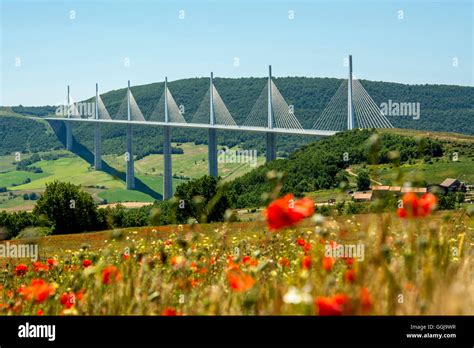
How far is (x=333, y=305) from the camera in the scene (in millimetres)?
2777

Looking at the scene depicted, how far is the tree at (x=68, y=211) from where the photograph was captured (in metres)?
33.2

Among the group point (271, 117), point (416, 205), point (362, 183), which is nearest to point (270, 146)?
point (271, 117)

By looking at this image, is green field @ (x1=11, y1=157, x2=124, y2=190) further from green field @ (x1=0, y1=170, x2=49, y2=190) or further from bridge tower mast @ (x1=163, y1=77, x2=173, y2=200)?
bridge tower mast @ (x1=163, y1=77, x2=173, y2=200)

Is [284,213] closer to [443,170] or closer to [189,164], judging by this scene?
[443,170]

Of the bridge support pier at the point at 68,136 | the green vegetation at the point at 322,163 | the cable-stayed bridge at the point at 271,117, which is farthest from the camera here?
the bridge support pier at the point at 68,136

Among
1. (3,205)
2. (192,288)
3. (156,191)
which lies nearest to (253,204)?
(192,288)

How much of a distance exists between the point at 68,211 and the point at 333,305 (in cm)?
3281

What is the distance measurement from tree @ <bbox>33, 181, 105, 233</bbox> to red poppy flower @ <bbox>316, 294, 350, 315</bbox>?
30.2 metres

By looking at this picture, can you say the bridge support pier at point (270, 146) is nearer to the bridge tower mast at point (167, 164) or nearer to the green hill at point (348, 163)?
the green hill at point (348, 163)

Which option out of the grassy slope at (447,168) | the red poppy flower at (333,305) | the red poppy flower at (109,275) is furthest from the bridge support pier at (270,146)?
the red poppy flower at (333,305)

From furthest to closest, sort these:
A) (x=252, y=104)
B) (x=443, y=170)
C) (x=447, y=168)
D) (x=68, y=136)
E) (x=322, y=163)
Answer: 1. (x=68, y=136)
2. (x=252, y=104)
3. (x=322, y=163)
4. (x=447, y=168)
5. (x=443, y=170)

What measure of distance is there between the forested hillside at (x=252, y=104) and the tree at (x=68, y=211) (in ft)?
275

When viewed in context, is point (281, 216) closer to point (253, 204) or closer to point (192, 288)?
point (192, 288)
